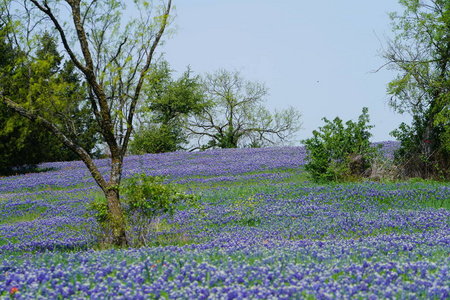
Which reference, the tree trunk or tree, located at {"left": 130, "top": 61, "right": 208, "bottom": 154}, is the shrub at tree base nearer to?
the tree trunk

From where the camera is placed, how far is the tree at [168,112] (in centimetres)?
4181

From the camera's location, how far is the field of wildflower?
525 cm

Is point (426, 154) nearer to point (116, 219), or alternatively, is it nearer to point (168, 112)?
point (116, 219)

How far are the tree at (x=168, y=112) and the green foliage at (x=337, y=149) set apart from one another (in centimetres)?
2435

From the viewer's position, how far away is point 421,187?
15.2 metres

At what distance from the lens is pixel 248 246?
334 inches

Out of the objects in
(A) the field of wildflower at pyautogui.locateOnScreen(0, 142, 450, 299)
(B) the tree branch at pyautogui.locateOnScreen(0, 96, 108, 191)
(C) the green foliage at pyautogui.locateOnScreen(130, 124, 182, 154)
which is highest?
(C) the green foliage at pyautogui.locateOnScreen(130, 124, 182, 154)

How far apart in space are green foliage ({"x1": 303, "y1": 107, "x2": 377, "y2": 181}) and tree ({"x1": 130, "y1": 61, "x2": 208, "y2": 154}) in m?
24.3

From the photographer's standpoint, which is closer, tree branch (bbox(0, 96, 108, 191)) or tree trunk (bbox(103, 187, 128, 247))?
tree trunk (bbox(103, 187, 128, 247))

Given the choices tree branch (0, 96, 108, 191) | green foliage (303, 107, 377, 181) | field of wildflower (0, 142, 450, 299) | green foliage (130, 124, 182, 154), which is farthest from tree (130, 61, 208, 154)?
tree branch (0, 96, 108, 191)

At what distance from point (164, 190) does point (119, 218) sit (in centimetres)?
119

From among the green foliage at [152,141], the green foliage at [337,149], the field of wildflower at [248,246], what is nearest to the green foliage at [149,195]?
the field of wildflower at [248,246]

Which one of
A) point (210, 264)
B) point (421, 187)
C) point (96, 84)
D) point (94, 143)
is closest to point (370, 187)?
point (421, 187)

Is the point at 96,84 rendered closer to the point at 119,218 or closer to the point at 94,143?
the point at 119,218
